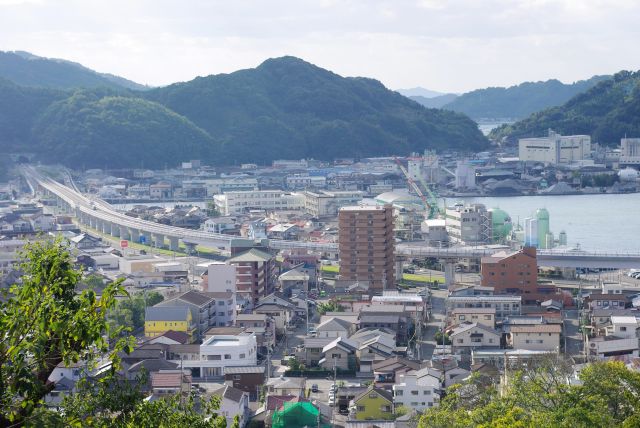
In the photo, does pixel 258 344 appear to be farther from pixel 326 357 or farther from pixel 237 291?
pixel 237 291

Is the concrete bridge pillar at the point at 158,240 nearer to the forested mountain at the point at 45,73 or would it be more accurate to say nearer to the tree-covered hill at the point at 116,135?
the tree-covered hill at the point at 116,135

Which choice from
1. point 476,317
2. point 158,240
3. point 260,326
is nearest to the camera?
point 260,326

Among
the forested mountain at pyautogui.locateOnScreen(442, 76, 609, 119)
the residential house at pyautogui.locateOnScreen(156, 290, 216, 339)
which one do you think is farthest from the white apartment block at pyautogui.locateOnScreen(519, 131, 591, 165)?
the forested mountain at pyautogui.locateOnScreen(442, 76, 609, 119)

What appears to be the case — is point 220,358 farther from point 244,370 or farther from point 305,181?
point 305,181

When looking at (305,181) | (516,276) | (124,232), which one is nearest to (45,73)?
(305,181)

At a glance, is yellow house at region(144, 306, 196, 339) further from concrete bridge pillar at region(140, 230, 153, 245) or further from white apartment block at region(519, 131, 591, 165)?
white apartment block at region(519, 131, 591, 165)

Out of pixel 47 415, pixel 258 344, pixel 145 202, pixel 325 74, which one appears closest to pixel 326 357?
pixel 258 344
